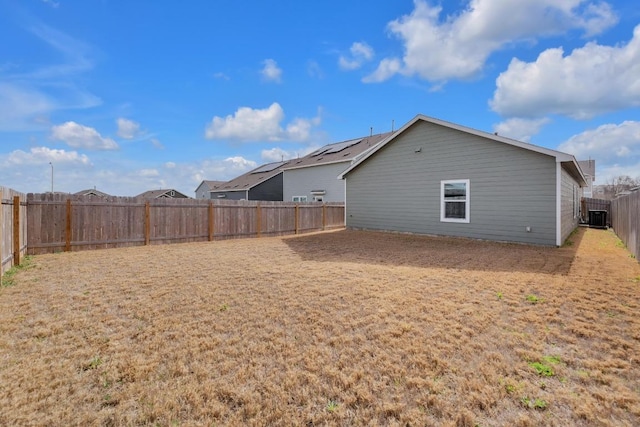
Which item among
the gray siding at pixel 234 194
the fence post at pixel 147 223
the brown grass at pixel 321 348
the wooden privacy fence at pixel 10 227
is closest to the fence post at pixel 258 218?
the fence post at pixel 147 223

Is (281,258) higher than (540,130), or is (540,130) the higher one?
(540,130)

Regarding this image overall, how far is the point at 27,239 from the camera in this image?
8391mm

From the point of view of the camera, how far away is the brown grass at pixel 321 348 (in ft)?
7.32

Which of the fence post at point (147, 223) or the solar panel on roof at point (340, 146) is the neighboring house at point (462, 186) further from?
the solar panel on roof at point (340, 146)

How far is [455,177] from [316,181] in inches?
489

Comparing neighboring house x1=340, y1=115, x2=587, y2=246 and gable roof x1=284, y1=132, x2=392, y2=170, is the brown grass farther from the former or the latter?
gable roof x1=284, y1=132, x2=392, y2=170

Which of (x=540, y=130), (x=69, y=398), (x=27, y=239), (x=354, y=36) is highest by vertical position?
(x=354, y=36)

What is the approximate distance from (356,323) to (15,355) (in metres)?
3.49

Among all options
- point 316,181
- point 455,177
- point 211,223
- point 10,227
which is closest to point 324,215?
point 211,223

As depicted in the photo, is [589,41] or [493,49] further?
[493,49]

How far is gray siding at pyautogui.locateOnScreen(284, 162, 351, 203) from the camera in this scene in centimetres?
2105

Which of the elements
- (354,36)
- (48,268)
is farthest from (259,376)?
(354,36)

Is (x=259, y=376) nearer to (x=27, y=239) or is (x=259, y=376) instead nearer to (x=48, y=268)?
(x=48, y=268)

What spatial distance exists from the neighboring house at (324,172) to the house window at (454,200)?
8.63 metres
